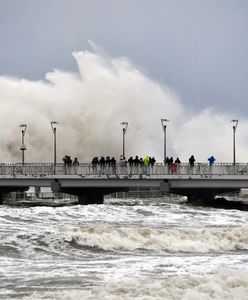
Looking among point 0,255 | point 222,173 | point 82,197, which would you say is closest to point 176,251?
point 0,255

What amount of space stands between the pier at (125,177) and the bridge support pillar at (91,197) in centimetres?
15

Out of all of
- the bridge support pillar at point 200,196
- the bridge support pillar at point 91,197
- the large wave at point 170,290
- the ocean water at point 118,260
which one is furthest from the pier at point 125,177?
the large wave at point 170,290

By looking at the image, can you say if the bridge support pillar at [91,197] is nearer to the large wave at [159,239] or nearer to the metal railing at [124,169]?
the metal railing at [124,169]

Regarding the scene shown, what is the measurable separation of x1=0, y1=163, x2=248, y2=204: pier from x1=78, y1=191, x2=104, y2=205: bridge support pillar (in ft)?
0.50

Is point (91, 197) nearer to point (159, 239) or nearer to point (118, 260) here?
point (159, 239)

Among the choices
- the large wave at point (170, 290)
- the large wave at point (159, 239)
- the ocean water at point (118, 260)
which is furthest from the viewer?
the large wave at point (159, 239)

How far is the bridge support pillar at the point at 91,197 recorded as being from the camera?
209ft

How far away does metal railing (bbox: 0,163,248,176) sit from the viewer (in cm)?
5375

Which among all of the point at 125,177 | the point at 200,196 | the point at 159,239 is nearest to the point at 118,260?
the point at 159,239

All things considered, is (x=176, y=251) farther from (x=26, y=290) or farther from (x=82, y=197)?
(x=82, y=197)

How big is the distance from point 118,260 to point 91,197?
3809cm

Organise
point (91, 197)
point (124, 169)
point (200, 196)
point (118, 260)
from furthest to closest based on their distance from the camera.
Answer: point (200, 196)
point (91, 197)
point (124, 169)
point (118, 260)

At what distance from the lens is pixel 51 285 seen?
19125 millimetres

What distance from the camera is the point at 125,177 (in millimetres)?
56000
